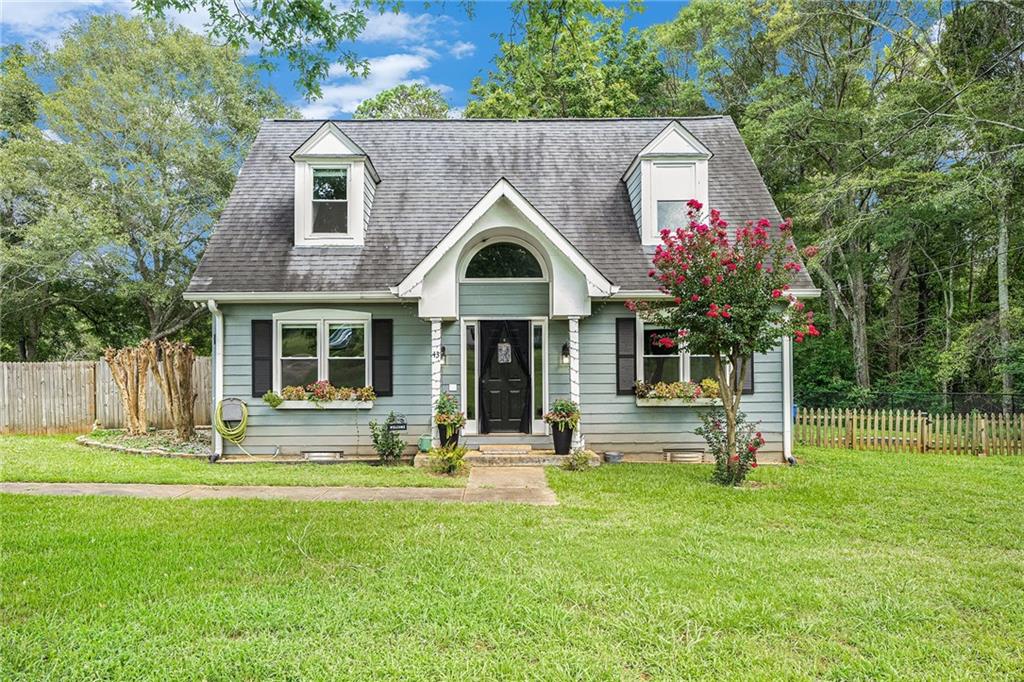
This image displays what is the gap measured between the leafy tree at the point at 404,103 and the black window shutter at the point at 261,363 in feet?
66.2

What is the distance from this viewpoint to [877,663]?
3.22 metres

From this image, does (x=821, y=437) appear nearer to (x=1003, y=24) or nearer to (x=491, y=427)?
(x=491, y=427)

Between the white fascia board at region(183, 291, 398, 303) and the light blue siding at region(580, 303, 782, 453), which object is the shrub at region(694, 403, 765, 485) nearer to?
the light blue siding at region(580, 303, 782, 453)

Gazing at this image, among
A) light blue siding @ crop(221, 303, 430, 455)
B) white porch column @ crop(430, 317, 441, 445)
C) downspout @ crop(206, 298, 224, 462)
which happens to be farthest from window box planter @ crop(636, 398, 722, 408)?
downspout @ crop(206, 298, 224, 462)

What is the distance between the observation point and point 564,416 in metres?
9.49

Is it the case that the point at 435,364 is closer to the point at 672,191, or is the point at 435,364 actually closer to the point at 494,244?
the point at 494,244

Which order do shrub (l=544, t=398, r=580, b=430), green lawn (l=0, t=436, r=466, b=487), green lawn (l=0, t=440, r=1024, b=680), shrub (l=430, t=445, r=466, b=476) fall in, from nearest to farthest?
green lawn (l=0, t=440, r=1024, b=680), green lawn (l=0, t=436, r=466, b=487), shrub (l=430, t=445, r=466, b=476), shrub (l=544, t=398, r=580, b=430)

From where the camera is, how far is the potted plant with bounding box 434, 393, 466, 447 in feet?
30.7

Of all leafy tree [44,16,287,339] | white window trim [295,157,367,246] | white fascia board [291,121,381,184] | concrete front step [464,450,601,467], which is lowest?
concrete front step [464,450,601,467]

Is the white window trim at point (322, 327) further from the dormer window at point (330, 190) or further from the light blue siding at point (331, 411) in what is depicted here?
the dormer window at point (330, 190)

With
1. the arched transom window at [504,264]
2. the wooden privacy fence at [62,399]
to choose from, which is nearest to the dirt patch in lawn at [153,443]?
the wooden privacy fence at [62,399]

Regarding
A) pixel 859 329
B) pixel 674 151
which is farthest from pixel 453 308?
pixel 859 329

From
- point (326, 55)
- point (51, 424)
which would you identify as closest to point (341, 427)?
point (326, 55)

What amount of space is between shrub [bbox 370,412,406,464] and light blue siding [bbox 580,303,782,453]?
3217 millimetres
